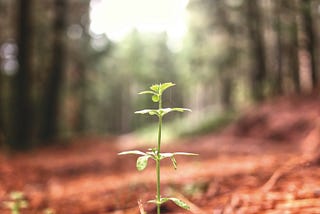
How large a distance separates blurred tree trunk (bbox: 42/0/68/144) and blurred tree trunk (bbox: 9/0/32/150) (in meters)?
4.02

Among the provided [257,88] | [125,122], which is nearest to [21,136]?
[257,88]

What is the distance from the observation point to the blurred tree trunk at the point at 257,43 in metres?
18.6

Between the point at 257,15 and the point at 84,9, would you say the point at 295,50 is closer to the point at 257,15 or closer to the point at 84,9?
the point at 257,15

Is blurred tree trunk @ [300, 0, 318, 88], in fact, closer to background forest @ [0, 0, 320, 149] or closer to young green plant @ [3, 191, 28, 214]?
background forest @ [0, 0, 320, 149]

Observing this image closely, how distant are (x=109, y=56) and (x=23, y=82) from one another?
57.7 feet

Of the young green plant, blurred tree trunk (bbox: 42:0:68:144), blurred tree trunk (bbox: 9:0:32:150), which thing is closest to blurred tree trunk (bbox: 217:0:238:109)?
blurred tree trunk (bbox: 42:0:68:144)

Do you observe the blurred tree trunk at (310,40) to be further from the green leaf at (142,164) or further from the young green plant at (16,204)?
the green leaf at (142,164)

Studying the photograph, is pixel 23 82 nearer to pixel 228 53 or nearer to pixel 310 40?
pixel 310 40

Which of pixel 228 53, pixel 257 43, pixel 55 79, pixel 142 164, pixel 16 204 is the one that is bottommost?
pixel 16 204

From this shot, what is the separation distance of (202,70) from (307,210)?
1045 inches

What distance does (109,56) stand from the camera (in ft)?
93.4

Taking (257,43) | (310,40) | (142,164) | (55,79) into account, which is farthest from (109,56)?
(142,164)

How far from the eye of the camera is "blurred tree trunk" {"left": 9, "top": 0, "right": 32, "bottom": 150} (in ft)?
36.8

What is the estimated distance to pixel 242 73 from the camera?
27.2 metres
